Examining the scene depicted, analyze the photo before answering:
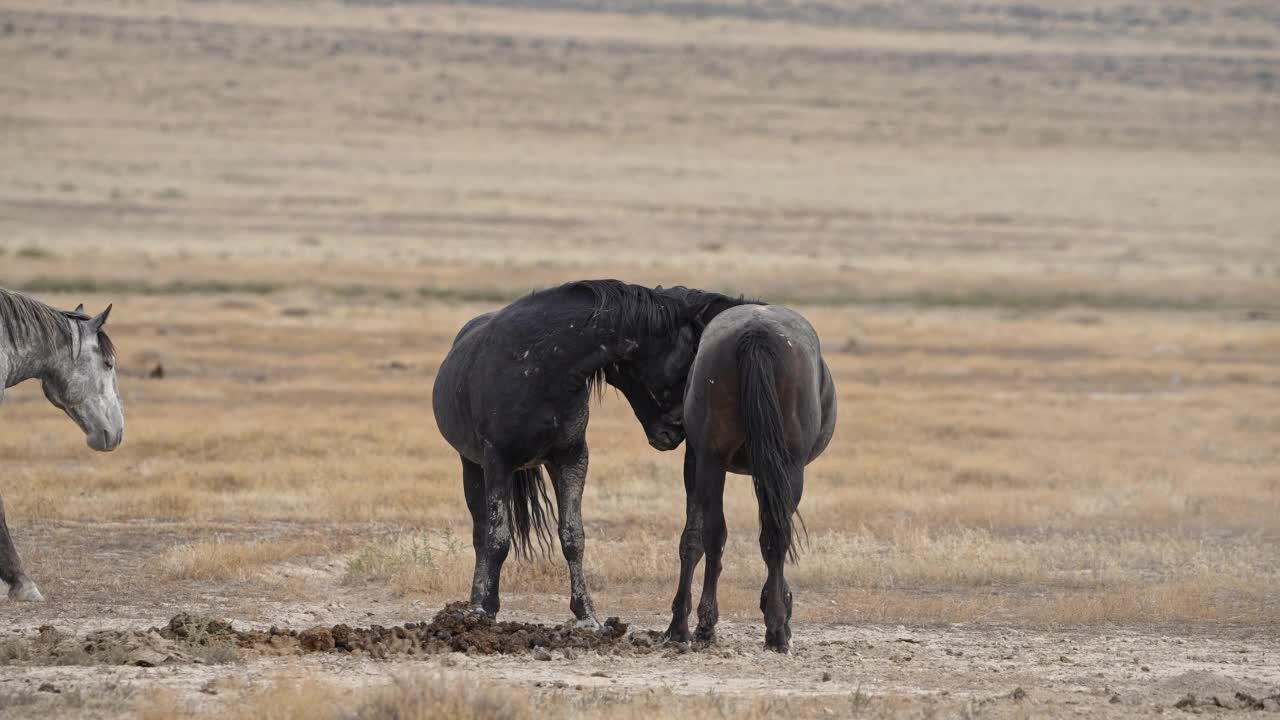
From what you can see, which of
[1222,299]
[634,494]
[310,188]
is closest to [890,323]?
[1222,299]

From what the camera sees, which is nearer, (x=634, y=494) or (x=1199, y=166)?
(x=634, y=494)

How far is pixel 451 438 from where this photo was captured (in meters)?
10.2

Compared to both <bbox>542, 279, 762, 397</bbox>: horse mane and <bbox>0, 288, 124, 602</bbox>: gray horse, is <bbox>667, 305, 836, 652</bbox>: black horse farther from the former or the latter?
<bbox>0, 288, 124, 602</bbox>: gray horse

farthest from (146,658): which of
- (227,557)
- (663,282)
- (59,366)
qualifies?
(663,282)

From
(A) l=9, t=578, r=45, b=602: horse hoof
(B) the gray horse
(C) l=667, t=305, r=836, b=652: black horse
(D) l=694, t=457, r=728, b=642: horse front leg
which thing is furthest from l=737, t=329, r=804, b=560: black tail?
(A) l=9, t=578, r=45, b=602: horse hoof

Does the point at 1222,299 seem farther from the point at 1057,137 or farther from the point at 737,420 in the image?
the point at 1057,137

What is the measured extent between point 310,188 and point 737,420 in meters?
73.3

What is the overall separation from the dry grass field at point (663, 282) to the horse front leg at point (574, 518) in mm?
811

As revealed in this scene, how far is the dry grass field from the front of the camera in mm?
9141

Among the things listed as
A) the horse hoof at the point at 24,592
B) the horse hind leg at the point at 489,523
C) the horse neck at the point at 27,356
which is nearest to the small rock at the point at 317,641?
the horse hind leg at the point at 489,523

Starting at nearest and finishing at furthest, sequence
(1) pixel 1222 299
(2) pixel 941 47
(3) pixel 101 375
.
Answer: (3) pixel 101 375 < (1) pixel 1222 299 < (2) pixel 941 47

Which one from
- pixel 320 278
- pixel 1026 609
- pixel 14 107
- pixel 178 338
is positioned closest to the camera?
pixel 1026 609

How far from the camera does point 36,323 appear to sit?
993 cm

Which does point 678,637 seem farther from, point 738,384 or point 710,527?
point 738,384
